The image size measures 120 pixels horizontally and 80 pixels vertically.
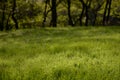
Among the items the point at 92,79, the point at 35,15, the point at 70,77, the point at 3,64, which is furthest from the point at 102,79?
the point at 35,15

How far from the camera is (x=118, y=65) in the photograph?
6297 mm

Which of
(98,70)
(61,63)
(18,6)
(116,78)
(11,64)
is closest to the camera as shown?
(116,78)

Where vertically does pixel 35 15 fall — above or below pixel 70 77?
below

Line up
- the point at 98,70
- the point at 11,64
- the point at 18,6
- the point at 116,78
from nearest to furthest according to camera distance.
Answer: the point at 116,78 < the point at 98,70 < the point at 11,64 < the point at 18,6

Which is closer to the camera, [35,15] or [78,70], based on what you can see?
[78,70]

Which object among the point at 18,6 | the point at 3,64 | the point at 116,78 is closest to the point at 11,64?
the point at 3,64

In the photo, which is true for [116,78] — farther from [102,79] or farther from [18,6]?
[18,6]

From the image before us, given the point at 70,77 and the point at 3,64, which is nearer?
the point at 70,77

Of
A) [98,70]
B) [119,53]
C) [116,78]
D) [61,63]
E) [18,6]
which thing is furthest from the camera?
[18,6]

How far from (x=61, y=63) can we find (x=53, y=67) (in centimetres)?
39

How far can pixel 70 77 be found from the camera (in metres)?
5.63

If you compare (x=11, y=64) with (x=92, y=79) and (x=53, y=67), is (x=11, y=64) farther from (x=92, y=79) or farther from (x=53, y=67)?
(x=92, y=79)

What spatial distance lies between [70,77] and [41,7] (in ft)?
197

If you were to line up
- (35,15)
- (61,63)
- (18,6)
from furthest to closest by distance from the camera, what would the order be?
(35,15), (18,6), (61,63)
